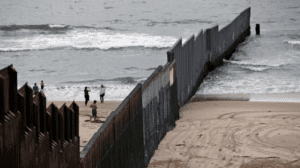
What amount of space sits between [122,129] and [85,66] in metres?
29.6

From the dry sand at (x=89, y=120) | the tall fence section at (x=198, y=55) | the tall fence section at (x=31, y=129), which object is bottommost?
the dry sand at (x=89, y=120)

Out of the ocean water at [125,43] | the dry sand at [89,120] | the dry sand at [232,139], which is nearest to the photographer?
the dry sand at [232,139]

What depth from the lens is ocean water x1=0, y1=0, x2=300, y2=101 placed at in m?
24.7

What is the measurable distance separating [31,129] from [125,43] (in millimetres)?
44187

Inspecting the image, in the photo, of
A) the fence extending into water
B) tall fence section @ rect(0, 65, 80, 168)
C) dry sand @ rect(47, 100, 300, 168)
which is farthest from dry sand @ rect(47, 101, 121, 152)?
tall fence section @ rect(0, 65, 80, 168)

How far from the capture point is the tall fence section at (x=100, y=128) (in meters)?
3.41

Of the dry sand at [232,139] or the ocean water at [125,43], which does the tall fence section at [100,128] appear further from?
the ocean water at [125,43]

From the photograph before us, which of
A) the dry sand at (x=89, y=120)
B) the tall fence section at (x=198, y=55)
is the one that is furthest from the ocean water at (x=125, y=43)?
the dry sand at (x=89, y=120)

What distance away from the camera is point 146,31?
57.3 meters

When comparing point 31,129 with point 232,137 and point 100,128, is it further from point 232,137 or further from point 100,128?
point 232,137

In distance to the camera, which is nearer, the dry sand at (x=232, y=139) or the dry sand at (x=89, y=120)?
the dry sand at (x=232, y=139)

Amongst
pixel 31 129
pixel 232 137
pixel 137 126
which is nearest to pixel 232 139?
pixel 232 137

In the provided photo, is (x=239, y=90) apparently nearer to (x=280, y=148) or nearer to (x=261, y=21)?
(x=280, y=148)

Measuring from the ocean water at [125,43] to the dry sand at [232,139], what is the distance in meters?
5.31
